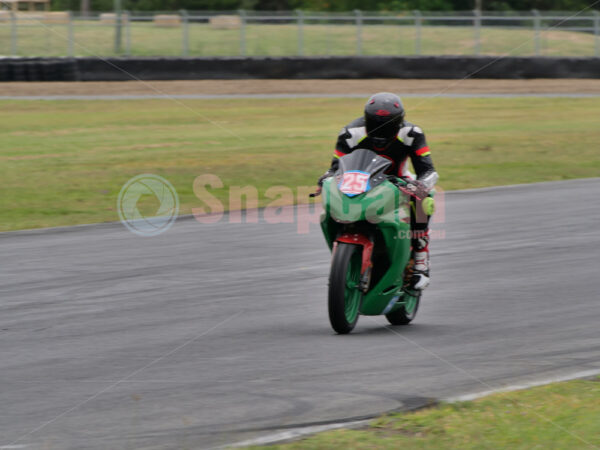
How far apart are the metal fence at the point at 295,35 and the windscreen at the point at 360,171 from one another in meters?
30.9

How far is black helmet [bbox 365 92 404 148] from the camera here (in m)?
6.55

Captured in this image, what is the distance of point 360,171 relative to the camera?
6406 mm

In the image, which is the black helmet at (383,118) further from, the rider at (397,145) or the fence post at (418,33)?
the fence post at (418,33)

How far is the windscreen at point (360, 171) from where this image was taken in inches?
249

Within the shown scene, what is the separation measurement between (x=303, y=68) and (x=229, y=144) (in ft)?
41.2

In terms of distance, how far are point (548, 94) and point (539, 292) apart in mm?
23481

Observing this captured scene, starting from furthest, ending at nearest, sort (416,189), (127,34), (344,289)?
(127,34)
(416,189)
(344,289)

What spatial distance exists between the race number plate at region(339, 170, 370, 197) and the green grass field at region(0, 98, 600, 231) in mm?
7079

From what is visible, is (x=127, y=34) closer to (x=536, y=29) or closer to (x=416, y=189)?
(x=536, y=29)

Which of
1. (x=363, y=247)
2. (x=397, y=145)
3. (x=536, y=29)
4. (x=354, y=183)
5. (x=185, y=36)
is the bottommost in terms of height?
(x=363, y=247)

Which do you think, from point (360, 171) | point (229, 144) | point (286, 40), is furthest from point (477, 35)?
point (360, 171)

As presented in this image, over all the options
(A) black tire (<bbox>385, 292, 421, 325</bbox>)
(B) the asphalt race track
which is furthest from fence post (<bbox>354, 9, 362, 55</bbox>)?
(A) black tire (<bbox>385, 292, 421, 325</bbox>)

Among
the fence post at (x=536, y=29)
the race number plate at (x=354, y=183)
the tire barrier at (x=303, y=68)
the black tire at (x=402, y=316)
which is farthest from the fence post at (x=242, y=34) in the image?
the race number plate at (x=354, y=183)

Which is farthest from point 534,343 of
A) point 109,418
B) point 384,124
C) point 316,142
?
point 316,142
